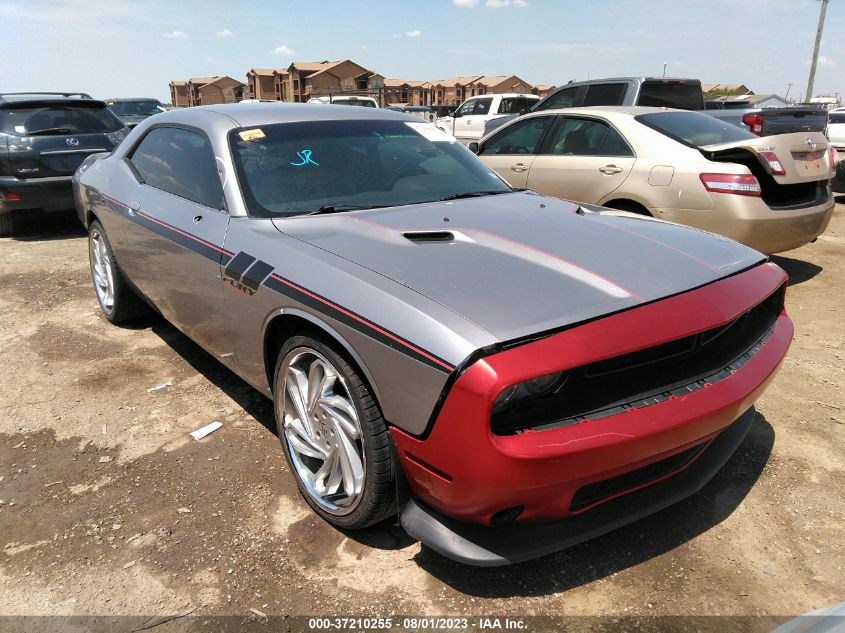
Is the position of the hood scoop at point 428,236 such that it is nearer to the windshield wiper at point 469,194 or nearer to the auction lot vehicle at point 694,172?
the windshield wiper at point 469,194

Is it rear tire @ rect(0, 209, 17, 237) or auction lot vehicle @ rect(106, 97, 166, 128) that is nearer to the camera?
rear tire @ rect(0, 209, 17, 237)

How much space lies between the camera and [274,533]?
2.41 metres

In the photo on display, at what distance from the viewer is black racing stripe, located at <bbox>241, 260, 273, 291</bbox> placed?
2492 mm

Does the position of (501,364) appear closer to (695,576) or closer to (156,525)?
(695,576)

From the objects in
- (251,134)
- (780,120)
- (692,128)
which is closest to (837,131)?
(780,120)

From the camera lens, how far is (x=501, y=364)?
1698 mm

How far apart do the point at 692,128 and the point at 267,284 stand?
172 inches

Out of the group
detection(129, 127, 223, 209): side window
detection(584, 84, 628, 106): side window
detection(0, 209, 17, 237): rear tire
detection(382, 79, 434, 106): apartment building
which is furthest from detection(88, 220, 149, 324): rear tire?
detection(382, 79, 434, 106): apartment building

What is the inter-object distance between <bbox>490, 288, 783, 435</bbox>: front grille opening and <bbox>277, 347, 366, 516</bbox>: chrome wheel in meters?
0.62

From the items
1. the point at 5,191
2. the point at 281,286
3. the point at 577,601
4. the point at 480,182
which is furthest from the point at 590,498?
the point at 5,191

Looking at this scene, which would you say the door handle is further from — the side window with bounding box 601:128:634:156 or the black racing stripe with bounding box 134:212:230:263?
the black racing stripe with bounding box 134:212:230:263

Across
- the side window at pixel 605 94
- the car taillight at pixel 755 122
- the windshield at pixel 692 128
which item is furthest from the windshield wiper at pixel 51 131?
the car taillight at pixel 755 122

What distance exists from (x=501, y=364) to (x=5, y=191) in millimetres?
7327

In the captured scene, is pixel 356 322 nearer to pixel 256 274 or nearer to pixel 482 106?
pixel 256 274
